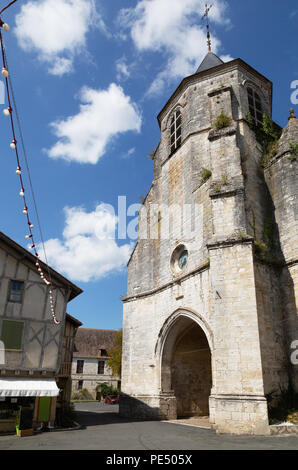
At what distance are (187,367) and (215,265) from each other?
5522mm

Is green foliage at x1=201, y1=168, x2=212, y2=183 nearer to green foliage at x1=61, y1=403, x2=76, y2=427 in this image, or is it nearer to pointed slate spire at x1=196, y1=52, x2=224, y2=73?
pointed slate spire at x1=196, y1=52, x2=224, y2=73

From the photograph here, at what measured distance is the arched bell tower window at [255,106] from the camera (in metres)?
14.5

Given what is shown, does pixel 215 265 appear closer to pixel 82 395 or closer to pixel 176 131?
pixel 176 131

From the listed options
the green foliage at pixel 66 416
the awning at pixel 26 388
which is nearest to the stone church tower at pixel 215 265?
the green foliage at pixel 66 416

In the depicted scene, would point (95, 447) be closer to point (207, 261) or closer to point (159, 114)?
point (207, 261)

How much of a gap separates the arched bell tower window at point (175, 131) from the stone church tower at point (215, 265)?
0.21 feet

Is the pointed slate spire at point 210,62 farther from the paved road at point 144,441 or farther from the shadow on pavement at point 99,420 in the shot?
the shadow on pavement at point 99,420

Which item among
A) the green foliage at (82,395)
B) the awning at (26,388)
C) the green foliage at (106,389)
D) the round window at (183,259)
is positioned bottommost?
the green foliage at (82,395)

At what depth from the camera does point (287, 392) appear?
949cm

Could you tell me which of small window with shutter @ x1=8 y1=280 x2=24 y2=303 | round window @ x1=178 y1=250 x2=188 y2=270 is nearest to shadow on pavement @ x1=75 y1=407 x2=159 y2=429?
small window with shutter @ x1=8 y1=280 x2=24 y2=303

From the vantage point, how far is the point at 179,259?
44.2 feet
